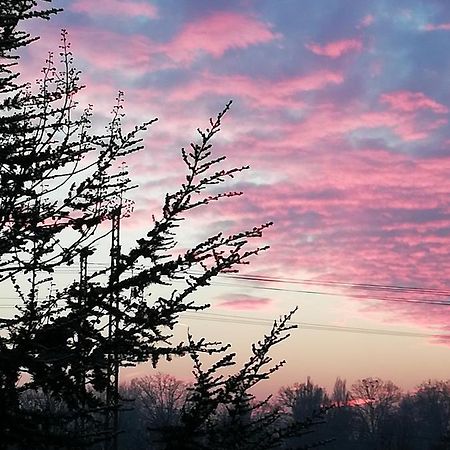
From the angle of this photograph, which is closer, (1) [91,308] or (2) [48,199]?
(1) [91,308]

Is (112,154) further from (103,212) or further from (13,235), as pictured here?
(13,235)

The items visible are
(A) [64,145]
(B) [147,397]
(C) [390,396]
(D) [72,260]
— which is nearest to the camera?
(D) [72,260]

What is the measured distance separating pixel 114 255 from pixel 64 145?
120 cm

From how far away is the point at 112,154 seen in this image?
6.80 m

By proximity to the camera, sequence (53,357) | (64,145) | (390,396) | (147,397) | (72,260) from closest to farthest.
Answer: (53,357) → (72,260) → (64,145) → (147,397) → (390,396)

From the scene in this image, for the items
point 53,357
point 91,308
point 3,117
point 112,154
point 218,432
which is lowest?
point 218,432

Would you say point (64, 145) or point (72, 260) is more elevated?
point (64, 145)

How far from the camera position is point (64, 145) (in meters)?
6.85

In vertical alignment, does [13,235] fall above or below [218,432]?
above

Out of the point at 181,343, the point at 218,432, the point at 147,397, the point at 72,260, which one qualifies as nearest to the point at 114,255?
the point at 72,260

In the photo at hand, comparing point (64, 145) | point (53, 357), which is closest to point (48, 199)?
point (64, 145)

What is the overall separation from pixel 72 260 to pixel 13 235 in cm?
56

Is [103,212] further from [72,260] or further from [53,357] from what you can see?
[53,357]

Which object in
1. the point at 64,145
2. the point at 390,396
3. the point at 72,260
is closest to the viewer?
the point at 72,260
